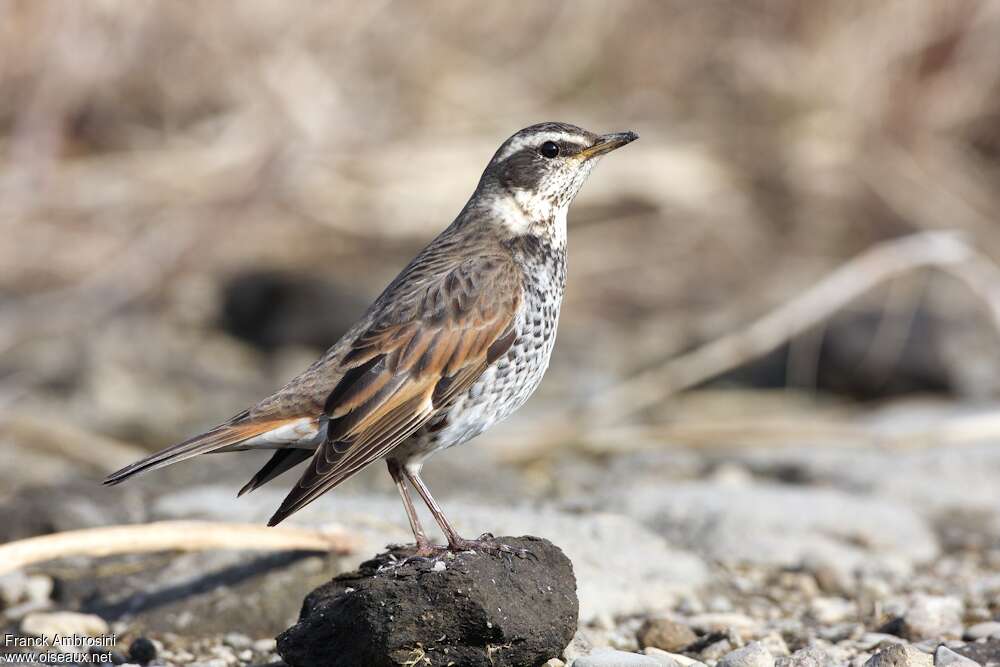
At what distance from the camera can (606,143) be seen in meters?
5.70

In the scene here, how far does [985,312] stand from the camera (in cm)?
999

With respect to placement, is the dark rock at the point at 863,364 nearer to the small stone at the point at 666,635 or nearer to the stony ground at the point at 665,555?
the stony ground at the point at 665,555

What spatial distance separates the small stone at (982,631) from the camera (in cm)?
485

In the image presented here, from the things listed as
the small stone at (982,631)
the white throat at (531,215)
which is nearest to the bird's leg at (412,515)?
the white throat at (531,215)

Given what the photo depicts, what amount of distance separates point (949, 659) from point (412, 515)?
5.92 feet

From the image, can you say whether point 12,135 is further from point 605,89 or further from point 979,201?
point 979,201

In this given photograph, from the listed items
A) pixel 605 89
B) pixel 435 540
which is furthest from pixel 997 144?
pixel 435 540

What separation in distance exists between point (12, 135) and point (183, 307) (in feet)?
6.71

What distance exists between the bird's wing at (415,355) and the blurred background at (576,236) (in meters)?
1.19

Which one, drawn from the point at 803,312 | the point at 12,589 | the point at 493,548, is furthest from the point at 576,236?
the point at 493,548

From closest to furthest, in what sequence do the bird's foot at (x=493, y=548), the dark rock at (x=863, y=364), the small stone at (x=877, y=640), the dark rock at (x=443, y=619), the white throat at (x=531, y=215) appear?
the dark rock at (x=443, y=619), the bird's foot at (x=493, y=548), the small stone at (x=877, y=640), the white throat at (x=531, y=215), the dark rock at (x=863, y=364)

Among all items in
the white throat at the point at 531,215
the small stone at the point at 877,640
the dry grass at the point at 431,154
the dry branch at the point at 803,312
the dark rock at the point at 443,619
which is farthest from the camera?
the dry grass at the point at 431,154

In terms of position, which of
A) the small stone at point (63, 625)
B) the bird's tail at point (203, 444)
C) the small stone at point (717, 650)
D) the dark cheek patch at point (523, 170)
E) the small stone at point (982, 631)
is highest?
the dark cheek patch at point (523, 170)

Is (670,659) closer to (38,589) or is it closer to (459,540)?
(459,540)
